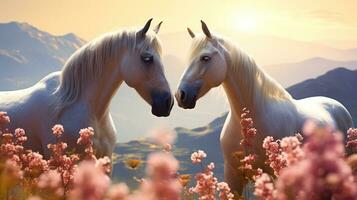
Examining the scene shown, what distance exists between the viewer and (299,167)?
144 centimetres

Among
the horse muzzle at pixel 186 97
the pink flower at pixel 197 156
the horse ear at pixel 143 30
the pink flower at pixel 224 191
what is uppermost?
the horse ear at pixel 143 30

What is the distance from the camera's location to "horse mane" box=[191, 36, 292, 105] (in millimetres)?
8211

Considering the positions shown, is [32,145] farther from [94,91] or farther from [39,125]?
[94,91]

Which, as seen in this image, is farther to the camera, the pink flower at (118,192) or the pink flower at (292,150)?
the pink flower at (292,150)

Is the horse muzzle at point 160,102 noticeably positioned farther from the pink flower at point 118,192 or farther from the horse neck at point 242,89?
the pink flower at point 118,192

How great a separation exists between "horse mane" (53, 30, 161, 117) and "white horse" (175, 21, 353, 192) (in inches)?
36.2

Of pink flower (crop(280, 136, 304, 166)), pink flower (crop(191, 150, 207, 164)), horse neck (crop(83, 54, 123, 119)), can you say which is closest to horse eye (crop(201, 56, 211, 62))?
horse neck (crop(83, 54, 123, 119))

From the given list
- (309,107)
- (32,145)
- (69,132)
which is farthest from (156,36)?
(309,107)

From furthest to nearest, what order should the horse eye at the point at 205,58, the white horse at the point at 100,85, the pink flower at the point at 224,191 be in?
1. the horse eye at the point at 205,58
2. the white horse at the point at 100,85
3. the pink flower at the point at 224,191

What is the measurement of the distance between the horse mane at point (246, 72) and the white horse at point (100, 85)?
1016mm

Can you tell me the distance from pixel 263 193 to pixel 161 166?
66 centimetres

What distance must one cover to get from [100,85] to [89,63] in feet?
1.20

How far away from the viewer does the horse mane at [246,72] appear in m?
8.21

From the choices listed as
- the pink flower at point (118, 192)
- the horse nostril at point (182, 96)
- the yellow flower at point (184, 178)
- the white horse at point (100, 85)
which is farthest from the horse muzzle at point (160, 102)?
the pink flower at point (118, 192)
